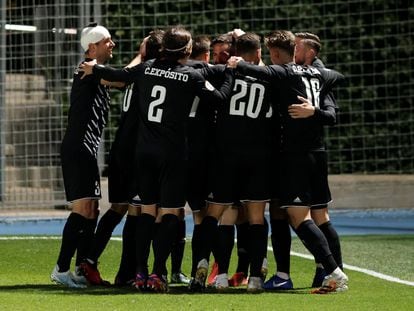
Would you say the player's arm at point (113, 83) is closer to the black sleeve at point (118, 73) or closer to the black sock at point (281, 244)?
the black sleeve at point (118, 73)

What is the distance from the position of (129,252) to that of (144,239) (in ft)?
1.76

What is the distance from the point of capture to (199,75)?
9.47m

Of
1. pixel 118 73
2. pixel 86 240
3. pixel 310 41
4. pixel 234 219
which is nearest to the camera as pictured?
pixel 118 73

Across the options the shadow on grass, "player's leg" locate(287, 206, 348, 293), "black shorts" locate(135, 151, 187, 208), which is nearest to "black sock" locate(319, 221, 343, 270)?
the shadow on grass

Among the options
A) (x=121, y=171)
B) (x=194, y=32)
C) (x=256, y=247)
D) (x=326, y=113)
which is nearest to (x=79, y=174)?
(x=121, y=171)

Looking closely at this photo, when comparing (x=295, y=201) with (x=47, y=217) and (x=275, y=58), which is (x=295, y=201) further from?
(x=47, y=217)

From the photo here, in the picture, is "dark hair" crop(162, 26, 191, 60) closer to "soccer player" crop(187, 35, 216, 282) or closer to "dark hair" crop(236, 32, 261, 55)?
"soccer player" crop(187, 35, 216, 282)

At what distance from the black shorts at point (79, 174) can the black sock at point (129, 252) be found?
16.1 inches

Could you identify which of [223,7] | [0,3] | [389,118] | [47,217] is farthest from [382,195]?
[0,3]

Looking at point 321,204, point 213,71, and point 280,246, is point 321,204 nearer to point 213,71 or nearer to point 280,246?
point 280,246

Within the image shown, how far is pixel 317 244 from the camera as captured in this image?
31.1 feet

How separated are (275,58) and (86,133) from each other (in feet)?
5.05

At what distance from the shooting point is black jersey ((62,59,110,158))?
9891mm

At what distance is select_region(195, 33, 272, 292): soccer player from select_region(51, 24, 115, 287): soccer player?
0.96 m
